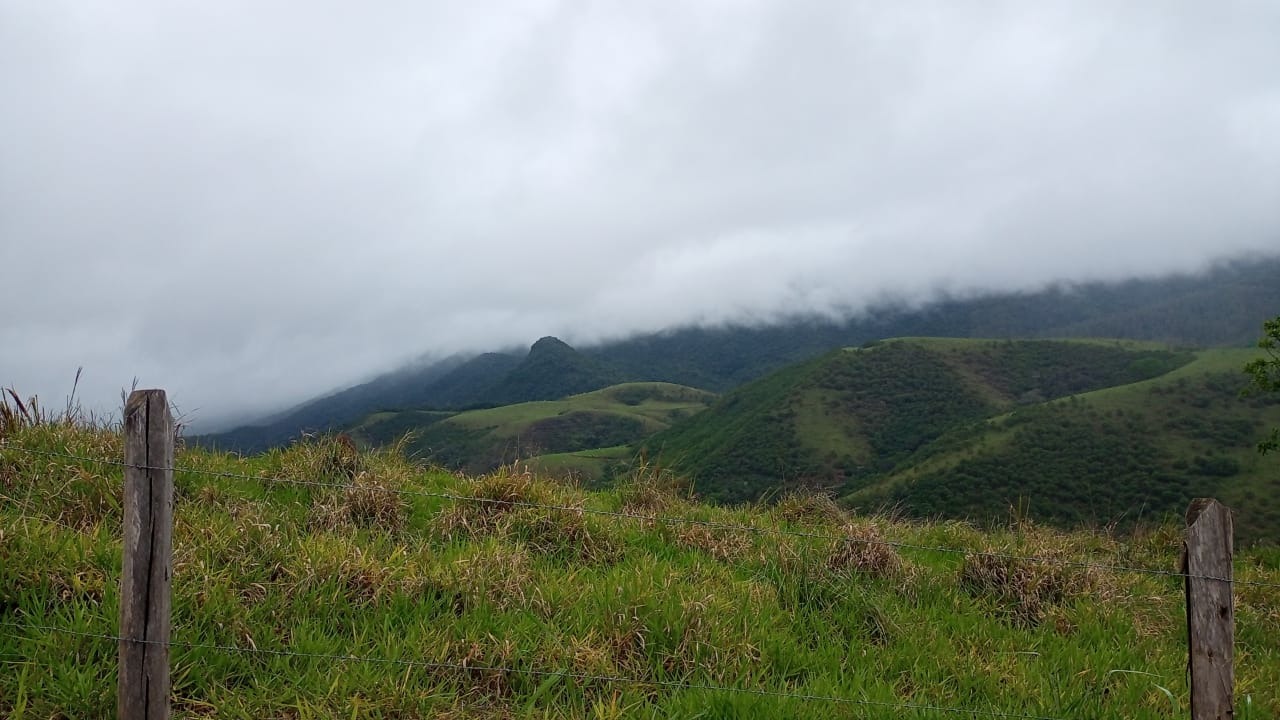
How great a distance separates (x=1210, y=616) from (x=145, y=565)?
7081 mm

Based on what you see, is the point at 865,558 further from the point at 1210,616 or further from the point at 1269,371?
the point at 1269,371

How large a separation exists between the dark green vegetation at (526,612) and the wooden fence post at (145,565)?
623mm

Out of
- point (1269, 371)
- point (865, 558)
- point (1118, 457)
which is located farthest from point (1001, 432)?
point (865, 558)

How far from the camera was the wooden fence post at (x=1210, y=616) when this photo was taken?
509 cm

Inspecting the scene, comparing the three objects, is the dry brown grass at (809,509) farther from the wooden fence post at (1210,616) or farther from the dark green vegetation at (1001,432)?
the wooden fence post at (1210,616)

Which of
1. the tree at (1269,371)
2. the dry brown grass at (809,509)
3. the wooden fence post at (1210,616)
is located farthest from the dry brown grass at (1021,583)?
the tree at (1269,371)

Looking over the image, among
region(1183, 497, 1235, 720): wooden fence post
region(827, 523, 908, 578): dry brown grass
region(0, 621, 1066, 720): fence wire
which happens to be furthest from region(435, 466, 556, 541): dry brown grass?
region(1183, 497, 1235, 720): wooden fence post

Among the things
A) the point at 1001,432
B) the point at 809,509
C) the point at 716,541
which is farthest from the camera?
the point at 1001,432

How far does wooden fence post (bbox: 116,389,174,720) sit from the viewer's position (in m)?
4.46

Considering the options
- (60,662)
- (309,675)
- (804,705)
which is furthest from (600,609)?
(60,662)

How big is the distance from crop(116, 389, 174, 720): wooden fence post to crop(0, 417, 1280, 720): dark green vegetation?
62 centimetres

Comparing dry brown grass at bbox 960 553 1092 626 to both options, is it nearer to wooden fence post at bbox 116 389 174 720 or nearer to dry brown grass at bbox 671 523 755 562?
dry brown grass at bbox 671 523 755 562

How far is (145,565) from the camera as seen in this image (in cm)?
450

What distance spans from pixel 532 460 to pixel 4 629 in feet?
21.1
